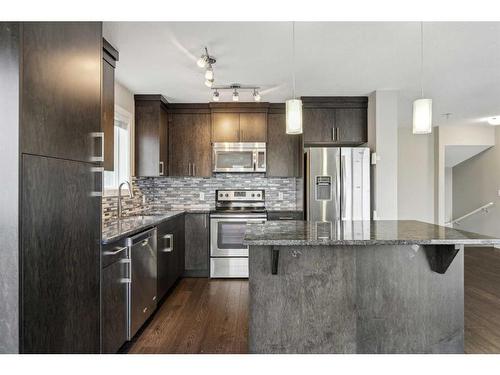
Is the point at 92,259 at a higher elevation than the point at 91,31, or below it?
below

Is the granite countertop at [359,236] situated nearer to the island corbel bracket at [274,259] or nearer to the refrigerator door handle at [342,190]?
the island corbel bracket at [274,259]

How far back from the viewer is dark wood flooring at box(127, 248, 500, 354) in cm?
235

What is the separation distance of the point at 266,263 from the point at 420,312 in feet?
3.57

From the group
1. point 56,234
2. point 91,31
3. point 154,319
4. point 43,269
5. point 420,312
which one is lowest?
point 154,319

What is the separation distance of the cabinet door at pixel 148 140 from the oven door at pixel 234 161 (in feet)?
2.64

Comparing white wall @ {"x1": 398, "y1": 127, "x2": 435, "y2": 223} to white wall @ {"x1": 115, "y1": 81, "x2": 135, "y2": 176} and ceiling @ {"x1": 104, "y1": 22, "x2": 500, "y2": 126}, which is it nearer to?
ceiling @ {"x1": 104, "y1": 22, "x2": 500, "y2": 126}

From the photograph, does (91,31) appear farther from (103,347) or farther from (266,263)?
(103,347)

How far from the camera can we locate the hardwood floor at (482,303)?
238cm

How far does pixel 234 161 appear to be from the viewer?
4.32 meters

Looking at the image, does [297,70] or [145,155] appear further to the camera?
[145,155]

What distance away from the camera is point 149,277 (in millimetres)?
2725
